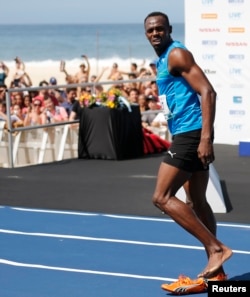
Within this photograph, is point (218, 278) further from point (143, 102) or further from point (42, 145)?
point (143, 102)

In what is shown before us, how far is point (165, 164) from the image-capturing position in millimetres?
7527

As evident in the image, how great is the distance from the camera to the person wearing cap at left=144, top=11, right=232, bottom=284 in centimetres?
742

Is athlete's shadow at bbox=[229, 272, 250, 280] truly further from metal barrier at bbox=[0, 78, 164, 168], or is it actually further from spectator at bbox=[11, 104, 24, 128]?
spectator at bbox=[11, 104, 24, 128]

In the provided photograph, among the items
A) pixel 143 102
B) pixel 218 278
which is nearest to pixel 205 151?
pixel 218 278

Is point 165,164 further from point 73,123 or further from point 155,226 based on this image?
point 73,123

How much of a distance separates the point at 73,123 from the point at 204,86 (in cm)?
892

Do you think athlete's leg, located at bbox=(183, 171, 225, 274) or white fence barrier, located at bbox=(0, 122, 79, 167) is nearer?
athlete's leg, located at bbox=(183, 171, 225, 274)

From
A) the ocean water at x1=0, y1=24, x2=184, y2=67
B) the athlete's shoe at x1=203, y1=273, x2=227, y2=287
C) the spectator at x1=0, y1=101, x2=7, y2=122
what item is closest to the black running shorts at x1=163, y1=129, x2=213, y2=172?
the athlete's shoe at x1=203, y1=273, x2=227, y2=287

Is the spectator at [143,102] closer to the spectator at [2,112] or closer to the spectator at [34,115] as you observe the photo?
the spectator at [34,115]

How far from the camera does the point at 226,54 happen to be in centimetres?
1767

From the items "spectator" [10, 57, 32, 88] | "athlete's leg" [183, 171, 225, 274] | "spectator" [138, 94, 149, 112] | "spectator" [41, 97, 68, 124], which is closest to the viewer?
"athlete's leg" [183, 171, 225, 274]

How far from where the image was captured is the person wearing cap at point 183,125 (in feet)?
24.3

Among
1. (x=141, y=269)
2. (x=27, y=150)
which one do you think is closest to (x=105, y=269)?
(x=141, y=269)

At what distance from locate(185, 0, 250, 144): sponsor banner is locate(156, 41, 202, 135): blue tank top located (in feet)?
32.5
